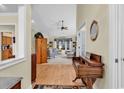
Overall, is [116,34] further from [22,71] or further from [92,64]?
[22,71]

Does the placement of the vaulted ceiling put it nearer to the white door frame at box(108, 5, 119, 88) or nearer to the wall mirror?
the wall mirror

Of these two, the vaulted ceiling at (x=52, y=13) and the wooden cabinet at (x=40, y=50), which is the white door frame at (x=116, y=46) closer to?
the vaulted ceiling at (x=52, y=13)

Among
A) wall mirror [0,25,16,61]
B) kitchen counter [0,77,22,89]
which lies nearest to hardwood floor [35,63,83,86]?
wall mirror [0,25,16,61]

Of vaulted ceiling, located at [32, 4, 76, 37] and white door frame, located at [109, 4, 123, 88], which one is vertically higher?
vaulted ceiling, located at [32, 4, 76, 37]

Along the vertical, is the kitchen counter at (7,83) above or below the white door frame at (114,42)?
below

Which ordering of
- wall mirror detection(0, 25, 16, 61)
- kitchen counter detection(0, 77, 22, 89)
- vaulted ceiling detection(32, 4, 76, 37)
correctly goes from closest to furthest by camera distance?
kitchen counter detection(0, 77, 22, 89) → vaulted ceiling detection(32, 4, 76, 37) → wall mirror detection(0, 25, 16, 61)

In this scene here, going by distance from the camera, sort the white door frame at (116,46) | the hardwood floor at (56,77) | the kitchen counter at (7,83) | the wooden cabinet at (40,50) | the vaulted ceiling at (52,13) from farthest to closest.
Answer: the wooden cabinet at (40,50) → the vaulted ceiling at (52,13) → the hardwood floor at (56,77) → the white door frame at (116,46) → the kitchen counter at (7,83)

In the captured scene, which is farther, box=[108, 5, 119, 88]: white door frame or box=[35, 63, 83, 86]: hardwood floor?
box=[35, 63, 83, 86]: hardwood floor

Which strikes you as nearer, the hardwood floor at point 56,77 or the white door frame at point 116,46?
the white door frame at point 116,46

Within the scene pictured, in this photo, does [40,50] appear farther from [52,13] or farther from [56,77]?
[56,77]

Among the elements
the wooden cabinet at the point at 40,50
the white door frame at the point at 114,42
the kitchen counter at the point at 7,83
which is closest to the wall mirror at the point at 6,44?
the wooden cabinet at the point at 40,50

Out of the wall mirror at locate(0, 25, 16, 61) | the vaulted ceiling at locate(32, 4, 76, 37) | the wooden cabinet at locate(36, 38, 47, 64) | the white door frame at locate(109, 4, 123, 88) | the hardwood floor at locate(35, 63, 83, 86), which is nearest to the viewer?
the white door frame at locate(109, 4, 123, 88)

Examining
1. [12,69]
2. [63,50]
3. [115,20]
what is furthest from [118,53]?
[63,50]

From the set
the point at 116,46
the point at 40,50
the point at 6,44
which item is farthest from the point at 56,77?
the point at 40,50
